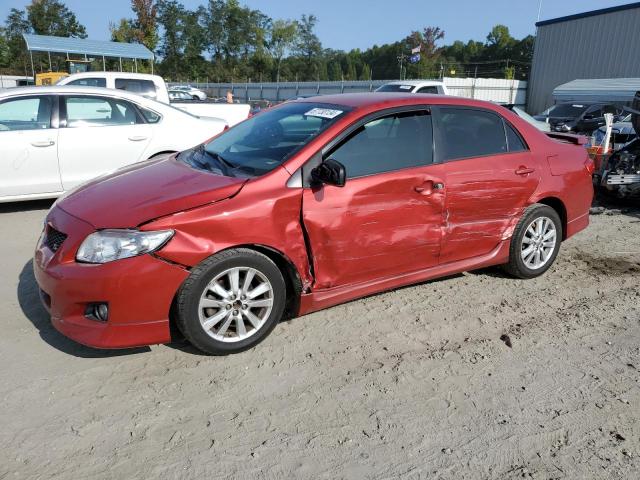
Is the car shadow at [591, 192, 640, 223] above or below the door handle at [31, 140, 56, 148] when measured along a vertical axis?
below

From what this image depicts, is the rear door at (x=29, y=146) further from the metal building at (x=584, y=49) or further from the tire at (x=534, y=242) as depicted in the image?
the metal building at (x=584, y=49)

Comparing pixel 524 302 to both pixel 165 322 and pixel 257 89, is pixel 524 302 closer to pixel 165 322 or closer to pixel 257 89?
pixel 165 322

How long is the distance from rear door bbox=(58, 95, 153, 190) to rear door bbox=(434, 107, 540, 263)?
173 inches

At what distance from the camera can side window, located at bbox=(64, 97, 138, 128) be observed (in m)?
6.60

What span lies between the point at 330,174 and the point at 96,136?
4490 millimetres

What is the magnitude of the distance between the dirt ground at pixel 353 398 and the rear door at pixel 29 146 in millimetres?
2551

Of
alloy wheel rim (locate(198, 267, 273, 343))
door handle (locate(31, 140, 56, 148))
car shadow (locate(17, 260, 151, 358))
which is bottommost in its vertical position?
car shadow (locate(17, 260, 151, 358))

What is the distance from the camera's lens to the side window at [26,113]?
6.33m

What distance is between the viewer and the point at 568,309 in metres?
4.23

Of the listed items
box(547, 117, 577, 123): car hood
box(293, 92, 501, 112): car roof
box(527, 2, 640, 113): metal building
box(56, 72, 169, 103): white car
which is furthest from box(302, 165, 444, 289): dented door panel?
box(527, 2, 640, 113): metal building

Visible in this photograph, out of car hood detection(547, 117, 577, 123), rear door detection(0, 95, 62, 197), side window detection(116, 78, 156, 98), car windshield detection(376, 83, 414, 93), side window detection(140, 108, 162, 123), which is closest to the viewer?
rear door detection(0, 95, 62, 197)

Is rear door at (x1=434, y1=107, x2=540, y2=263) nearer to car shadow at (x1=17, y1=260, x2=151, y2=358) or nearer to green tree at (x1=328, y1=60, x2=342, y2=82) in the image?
car shadow at (x1=17, y1=260, x2=151, y2=358)

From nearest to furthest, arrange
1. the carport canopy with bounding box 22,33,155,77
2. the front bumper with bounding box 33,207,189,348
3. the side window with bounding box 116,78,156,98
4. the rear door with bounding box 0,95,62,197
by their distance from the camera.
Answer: the front bumper with bounding box 33,207,189,348
the rear door with bounding box 0,95,62,197
the side window with bounding box 116,78,156,98
the carport canopy with bounding box 22,33,155,77

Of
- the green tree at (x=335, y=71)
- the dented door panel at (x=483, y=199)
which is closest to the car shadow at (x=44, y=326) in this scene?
the dented door panel at (x=483, y=199)
